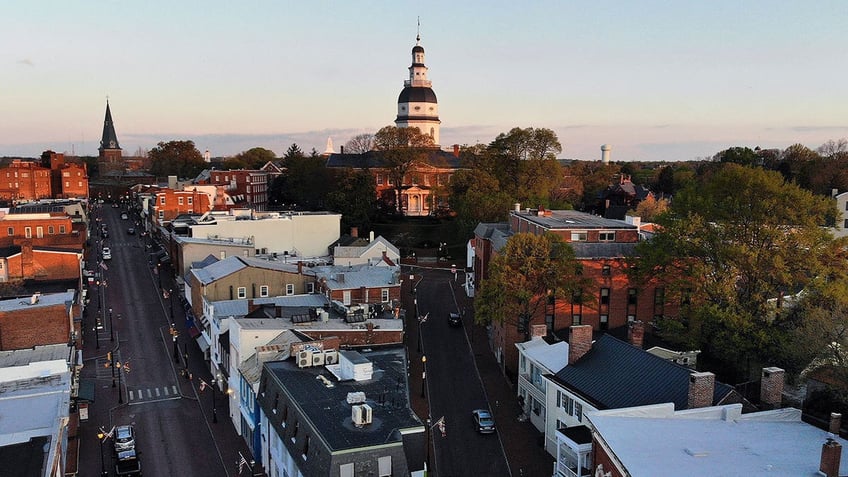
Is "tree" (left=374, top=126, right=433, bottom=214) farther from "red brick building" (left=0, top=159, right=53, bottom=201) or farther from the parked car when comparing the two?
"red brick building" (left=0, top=159, right=53, bottom=201)

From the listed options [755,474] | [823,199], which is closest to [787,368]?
[823,199]

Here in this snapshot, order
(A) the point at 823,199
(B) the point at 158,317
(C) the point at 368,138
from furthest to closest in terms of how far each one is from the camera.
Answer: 1. (C) the point at 368,138
2. (B) the point at 158,317
3. (A) the point at 823,199

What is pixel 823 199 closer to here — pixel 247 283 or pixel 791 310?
pixel 791 310

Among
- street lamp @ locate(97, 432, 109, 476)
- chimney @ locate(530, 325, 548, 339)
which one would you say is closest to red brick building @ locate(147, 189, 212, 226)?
street lamp @ locate(97, 432, 109, 476)

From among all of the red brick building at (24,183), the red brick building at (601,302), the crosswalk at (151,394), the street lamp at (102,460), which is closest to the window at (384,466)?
the street lamp at (102,460)

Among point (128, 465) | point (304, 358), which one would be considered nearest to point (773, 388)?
point (304, 358)
